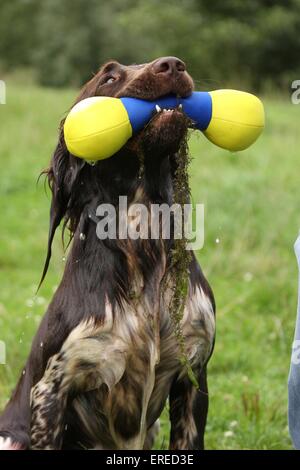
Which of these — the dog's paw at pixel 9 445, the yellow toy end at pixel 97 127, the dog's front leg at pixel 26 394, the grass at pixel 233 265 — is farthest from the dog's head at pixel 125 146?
the grass at pixel 233 265

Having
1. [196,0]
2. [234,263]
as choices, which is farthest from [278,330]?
[196,0]

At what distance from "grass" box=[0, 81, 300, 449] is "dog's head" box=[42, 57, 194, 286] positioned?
127 centimetres

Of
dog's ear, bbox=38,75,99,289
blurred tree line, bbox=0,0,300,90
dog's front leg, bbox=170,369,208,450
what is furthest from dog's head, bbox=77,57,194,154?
blurred tree line, bbox=0,0,300,90

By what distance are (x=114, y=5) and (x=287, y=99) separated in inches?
590

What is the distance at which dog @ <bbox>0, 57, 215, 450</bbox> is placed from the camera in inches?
139

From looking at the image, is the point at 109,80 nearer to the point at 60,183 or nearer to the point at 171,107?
the point at 171,107

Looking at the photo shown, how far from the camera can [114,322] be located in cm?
354

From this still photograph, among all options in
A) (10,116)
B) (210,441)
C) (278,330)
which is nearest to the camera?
(210,441)

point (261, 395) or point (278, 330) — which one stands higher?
point (278, 330)

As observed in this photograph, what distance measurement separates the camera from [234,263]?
766 cm

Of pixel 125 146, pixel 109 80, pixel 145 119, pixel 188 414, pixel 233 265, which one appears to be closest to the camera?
pixel 145 119

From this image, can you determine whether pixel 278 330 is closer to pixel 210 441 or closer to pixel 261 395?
pixel 261 395

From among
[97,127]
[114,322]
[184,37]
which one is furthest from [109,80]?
[184,37]

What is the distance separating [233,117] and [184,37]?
2409 centimetres
